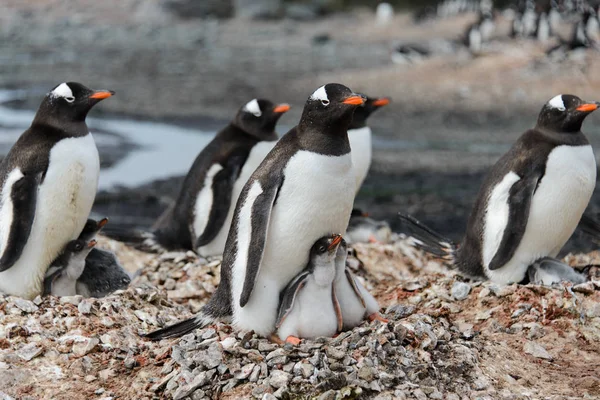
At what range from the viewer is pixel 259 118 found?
7027 mm

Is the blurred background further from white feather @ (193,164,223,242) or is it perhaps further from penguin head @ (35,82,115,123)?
penguin head @ (35,82,115,123)

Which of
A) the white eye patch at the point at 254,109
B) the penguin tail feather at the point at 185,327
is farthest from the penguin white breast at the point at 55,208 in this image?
the white eye patch at the point at 254,109

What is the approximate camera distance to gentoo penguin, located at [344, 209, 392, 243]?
25.1 feet

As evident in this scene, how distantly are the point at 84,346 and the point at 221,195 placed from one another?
7.88 feet

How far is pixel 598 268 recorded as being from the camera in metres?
6.05

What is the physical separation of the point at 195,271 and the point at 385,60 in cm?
1746

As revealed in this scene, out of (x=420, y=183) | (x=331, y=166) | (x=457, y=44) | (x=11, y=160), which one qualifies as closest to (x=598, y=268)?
(x=331, y=166)

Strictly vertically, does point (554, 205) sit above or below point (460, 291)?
above

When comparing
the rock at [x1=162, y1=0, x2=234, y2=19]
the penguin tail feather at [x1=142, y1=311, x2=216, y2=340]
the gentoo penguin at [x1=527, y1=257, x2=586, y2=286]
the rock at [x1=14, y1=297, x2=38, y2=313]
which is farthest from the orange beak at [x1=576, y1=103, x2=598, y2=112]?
the rock at [x1=162, y1=0, x2=234, y2=19]

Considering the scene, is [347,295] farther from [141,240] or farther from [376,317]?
[141,240]

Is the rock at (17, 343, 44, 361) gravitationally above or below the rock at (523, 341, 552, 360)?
above

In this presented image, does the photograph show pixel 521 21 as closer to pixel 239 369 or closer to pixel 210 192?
pixel 210 192

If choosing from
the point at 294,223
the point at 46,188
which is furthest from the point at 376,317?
the point at 46,188

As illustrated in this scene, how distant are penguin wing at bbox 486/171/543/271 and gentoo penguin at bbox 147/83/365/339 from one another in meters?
1.59
